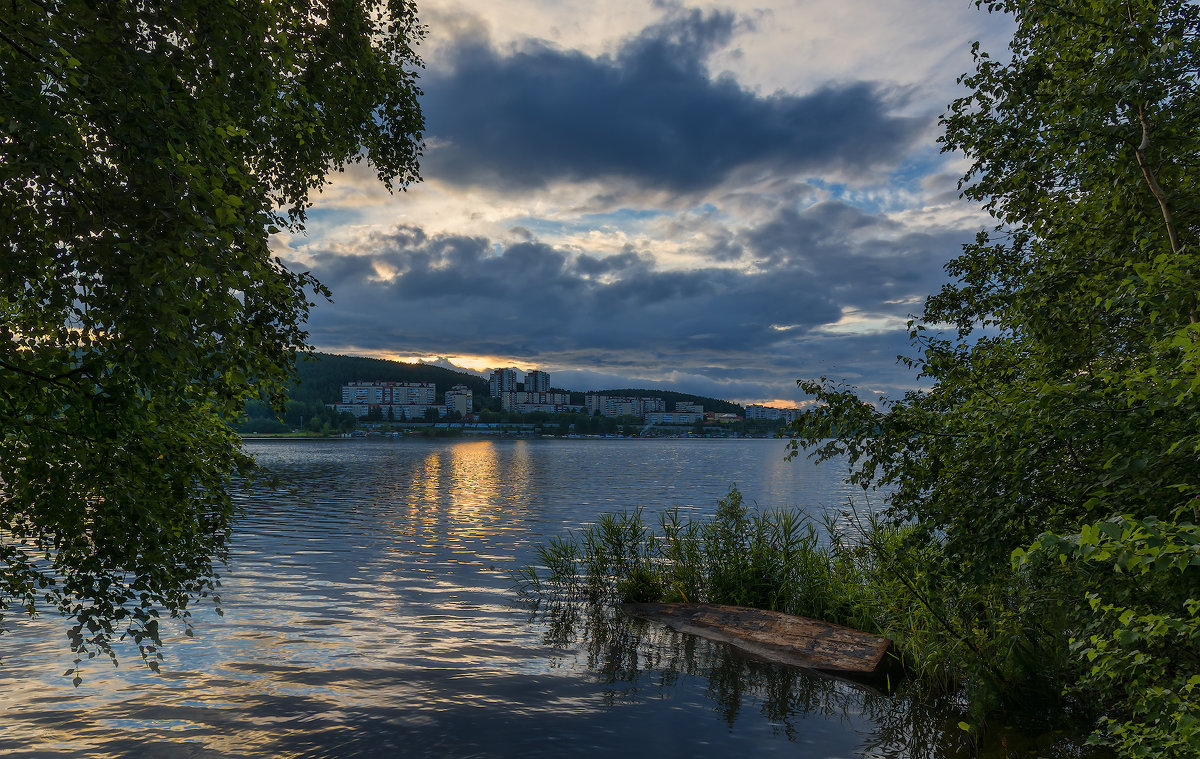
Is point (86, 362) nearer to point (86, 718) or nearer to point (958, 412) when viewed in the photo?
point (86, 718)

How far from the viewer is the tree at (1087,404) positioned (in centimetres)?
577

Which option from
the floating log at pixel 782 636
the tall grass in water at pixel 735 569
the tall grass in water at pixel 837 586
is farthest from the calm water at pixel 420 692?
the tall grass in water at pixel 735 569

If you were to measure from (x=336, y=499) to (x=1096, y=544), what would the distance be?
5037 centimetres

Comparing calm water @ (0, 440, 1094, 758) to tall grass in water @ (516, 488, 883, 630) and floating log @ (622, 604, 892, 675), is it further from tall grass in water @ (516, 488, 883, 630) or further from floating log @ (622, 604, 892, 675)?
tall grass in water @ (516, 488, 883, 630)

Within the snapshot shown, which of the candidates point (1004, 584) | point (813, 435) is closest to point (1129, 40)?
point (813, 435)

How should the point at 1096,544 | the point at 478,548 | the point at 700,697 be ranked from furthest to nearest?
the point at 478,548 < the point at 700,697 < the point at 1096,544

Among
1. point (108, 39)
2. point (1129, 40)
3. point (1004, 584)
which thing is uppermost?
point (1129, 40)

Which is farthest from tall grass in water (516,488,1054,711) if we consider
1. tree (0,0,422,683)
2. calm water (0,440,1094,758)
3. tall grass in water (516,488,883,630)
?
tree (0,0,422,683)

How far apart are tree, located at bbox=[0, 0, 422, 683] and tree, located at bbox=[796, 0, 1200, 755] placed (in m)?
6.88

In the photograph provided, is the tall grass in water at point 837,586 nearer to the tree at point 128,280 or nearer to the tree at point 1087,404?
the tree at point 1087,404

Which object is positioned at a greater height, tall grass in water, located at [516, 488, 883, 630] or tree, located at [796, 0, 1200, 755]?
tree, located at [796, 0, 1200, 755]

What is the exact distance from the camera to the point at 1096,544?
445 cm

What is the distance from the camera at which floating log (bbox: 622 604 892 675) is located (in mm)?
13016

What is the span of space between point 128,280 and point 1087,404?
9.07 meters
